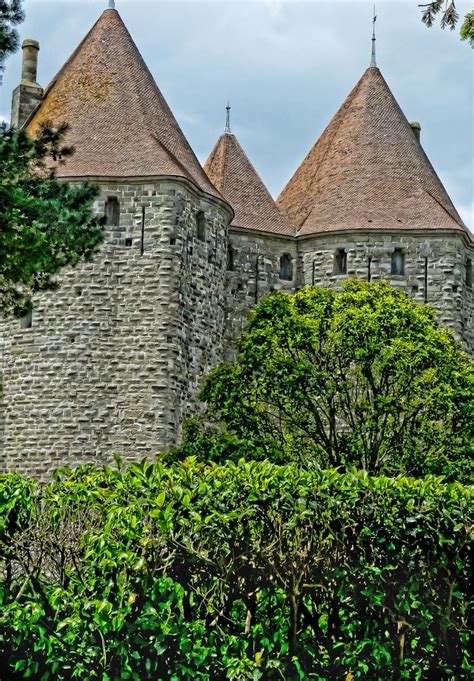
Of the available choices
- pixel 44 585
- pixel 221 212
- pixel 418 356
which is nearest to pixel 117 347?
pixel 221 212

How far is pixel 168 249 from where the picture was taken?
29.2 metres

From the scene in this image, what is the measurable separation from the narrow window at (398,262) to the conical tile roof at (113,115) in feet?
16.3

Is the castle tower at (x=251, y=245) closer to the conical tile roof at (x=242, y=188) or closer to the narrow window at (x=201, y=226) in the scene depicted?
the conical tile roof at (x=242, y=188)

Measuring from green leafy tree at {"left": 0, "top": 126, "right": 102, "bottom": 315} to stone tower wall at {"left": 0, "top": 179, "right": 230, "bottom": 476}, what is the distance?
10.1 meters

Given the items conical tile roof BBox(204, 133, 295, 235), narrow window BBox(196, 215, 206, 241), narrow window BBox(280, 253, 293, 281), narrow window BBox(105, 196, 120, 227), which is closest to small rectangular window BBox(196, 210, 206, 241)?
narrow window BBox(196, 215, 206, 241)

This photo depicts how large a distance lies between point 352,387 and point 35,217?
9.14 meters

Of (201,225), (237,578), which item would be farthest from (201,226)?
(237,578)

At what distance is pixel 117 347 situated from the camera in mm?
28609

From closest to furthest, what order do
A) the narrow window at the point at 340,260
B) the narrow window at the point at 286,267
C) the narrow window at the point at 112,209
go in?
the narrow window at the point at 112,209 < the narrow window at the point at 340,260 < the narrow window at the point at 286,267

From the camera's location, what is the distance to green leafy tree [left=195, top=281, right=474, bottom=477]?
23922mm

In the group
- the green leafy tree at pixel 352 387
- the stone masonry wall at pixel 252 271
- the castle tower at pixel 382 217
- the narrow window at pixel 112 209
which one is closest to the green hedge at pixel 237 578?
the green leafy tree at pixel 352 387

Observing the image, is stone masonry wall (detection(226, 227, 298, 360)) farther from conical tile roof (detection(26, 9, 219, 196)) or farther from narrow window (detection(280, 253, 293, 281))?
conical tile roof (detection(26, 9, 219, 196))

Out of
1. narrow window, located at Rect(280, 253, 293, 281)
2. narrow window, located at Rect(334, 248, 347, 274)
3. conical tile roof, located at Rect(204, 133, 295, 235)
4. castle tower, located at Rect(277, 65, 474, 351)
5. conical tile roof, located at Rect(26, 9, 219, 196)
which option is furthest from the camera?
conical tile roof, located at Rect(204, 133, 295, 235)

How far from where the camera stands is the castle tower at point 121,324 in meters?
28.2
